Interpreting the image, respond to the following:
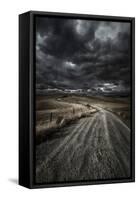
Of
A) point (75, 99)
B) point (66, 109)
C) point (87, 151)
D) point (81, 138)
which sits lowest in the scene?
point (87, 151)

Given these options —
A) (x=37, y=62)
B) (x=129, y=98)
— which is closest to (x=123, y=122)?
(x=129, y=98)

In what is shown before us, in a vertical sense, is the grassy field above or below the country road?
above

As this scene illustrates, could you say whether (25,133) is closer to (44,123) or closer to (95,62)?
(44,123)

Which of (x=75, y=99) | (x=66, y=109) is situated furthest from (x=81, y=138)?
(x=75, y=99)

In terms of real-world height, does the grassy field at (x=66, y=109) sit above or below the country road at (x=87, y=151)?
above

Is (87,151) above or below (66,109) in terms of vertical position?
below

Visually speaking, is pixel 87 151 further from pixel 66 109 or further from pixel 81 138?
pixel 66 109

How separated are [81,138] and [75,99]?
59cm

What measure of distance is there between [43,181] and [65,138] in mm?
713

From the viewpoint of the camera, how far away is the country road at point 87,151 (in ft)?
33.0

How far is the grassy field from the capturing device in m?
10.0

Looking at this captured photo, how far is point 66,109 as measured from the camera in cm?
1030

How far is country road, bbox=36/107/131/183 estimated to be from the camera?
10.1m

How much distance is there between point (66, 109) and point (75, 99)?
20 centimetres
